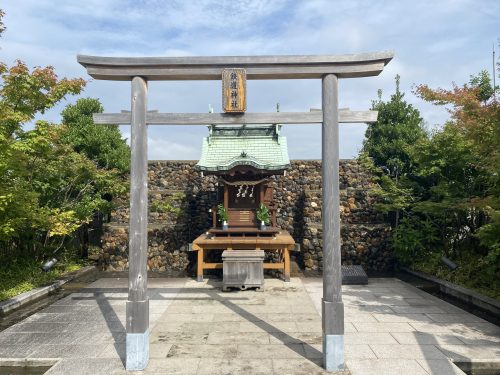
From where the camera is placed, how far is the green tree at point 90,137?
15797 mm

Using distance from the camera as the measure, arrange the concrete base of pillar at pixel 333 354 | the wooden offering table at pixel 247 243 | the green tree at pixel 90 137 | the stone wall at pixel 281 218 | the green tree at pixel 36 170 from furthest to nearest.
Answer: the green tree at pixel 90 137, the stone wall at pixel 281 218, the wooden offering table at pixel 247 243, the green tree at pixel 36 170, the concrete base of pillar at pixel 333 354

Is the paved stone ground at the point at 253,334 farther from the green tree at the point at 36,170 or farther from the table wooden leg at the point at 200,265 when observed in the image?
the green tree at the point at 36,170

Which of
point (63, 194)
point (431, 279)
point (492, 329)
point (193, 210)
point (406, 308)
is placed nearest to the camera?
point (492, 329)

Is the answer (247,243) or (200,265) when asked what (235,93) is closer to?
(247,243)

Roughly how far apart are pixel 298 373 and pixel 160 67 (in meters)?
5.21

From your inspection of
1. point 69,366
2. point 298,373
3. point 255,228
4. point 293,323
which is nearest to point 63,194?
point 255,228

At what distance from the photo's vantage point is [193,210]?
53.8 ft

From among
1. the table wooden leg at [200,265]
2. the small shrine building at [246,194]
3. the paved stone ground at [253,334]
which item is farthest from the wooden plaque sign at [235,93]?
the table wooden leg at [200,265]

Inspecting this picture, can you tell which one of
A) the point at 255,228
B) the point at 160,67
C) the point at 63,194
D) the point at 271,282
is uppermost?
the point at 160,67

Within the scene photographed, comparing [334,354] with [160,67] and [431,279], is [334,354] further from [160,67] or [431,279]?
[431,279]

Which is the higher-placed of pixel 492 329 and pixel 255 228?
pixel 255 228

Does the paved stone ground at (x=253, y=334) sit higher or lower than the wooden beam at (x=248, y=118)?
lower

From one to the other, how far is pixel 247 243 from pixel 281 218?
4.73 meters

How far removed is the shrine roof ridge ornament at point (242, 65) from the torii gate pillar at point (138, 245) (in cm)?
27
